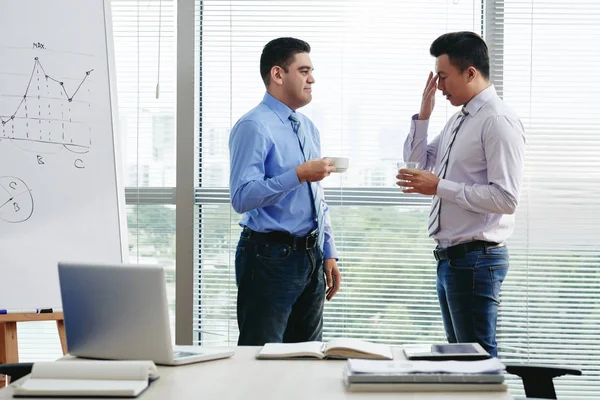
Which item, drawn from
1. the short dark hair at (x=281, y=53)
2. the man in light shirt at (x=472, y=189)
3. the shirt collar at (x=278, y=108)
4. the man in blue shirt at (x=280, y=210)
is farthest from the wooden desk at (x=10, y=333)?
the man in light shirt at (x=472, y=189)

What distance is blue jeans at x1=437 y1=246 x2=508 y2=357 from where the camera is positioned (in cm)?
240

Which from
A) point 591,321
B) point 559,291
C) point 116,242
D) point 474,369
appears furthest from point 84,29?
point 591,321

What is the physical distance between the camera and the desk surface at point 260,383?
4.46 feet

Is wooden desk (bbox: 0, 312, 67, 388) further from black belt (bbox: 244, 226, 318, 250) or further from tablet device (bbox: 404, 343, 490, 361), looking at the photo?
tablet device (bbox: 404, 343, 490, 361)

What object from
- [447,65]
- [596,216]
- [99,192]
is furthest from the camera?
[596,216]

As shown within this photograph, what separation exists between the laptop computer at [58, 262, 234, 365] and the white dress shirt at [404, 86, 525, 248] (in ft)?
3.90

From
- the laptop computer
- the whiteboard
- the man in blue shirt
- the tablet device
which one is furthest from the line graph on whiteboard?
the tablet device

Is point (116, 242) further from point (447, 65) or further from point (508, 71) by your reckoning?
point (508, 71)

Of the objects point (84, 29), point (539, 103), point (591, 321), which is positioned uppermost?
point (84, 29)

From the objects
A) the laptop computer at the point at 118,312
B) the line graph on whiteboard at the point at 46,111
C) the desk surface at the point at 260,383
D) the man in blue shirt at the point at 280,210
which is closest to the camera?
the desk surface at the point at 260,383

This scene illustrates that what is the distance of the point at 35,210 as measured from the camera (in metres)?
2.61

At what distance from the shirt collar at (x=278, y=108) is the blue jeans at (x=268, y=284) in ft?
1.62

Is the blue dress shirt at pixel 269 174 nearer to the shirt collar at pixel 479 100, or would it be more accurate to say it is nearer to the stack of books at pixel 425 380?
the shirt collar at pixel 479 100

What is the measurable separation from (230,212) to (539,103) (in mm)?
1548
